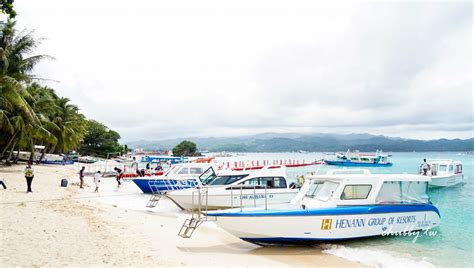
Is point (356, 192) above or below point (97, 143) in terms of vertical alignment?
below

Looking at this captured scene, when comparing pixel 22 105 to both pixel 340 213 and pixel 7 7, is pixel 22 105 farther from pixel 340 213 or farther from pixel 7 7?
pixel 340 213

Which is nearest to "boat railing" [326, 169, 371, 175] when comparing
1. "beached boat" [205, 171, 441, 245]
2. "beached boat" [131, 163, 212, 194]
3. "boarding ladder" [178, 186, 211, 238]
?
"beached boat" [205, 171, 441, 245]

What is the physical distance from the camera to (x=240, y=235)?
9883 millimetres

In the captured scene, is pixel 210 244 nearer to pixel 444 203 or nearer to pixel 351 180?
pixel 351 180

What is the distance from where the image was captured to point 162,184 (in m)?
20.3

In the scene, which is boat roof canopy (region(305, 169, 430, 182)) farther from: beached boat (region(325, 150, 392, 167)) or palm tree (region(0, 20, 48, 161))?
beached boat (region(325, 150, 392, 167))

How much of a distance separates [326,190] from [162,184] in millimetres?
11824

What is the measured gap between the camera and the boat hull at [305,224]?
9766 millimetres

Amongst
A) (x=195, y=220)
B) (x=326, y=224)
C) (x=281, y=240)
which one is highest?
(x=195, y=220)

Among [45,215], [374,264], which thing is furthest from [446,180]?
[45,215]

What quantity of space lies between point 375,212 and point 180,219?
26.8ft

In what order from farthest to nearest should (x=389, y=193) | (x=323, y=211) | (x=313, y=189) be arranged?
(x=313, y=189), (x=389, y=193), (x=323, y=211)

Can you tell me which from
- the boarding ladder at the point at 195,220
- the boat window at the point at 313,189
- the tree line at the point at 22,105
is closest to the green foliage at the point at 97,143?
the tree line at the point at 22,105

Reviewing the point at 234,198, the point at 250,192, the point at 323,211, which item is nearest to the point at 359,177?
the point at 323,211
